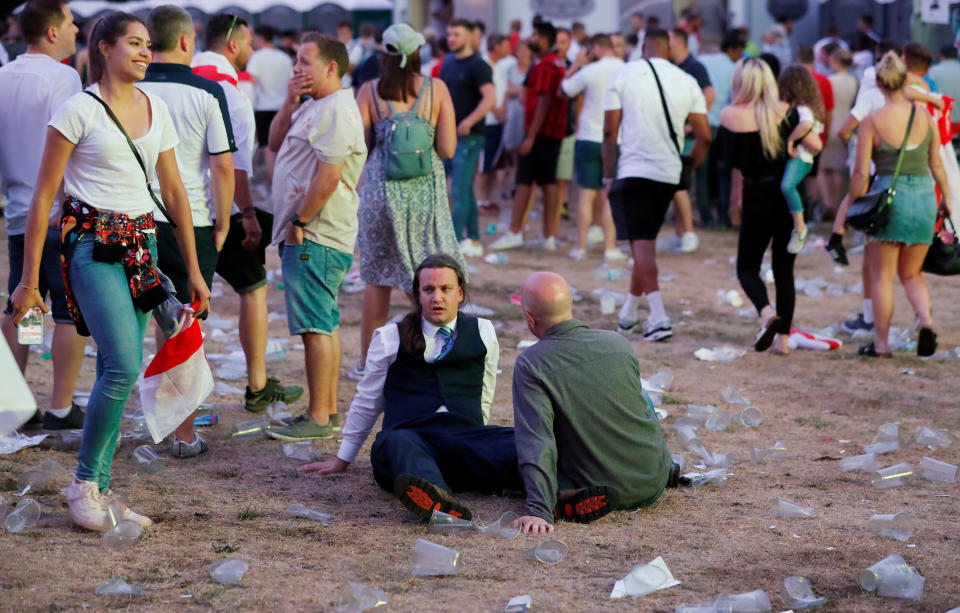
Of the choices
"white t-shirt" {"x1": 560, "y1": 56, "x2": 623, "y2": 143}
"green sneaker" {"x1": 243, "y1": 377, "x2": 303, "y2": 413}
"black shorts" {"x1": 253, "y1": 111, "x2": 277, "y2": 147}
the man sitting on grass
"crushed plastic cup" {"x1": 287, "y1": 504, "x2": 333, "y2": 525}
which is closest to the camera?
the man sitting on grass

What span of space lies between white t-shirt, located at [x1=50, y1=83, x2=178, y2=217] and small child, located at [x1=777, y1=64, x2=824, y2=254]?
14.6ft

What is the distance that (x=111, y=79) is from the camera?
4277 mm

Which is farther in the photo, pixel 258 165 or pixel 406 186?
pixel 258 165

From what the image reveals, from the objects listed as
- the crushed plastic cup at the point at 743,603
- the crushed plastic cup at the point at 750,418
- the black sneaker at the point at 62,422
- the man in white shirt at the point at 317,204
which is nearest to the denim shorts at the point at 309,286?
the man in white shirt at the point at 317,204

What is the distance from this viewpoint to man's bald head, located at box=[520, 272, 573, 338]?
4461 mm

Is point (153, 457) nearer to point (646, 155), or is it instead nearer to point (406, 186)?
point (406, 186)

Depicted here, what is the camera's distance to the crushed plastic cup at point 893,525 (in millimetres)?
4344

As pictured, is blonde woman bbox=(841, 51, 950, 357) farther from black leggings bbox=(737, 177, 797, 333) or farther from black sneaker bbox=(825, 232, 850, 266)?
black leggings bbox=(737, 177, 797, 333)

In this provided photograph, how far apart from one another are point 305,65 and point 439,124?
1.28m

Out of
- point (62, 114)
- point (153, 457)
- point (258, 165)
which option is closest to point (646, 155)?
point (153, 457)

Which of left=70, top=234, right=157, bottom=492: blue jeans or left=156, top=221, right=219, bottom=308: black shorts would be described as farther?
left=156, top=221, right=219, bottom=308: black shorts

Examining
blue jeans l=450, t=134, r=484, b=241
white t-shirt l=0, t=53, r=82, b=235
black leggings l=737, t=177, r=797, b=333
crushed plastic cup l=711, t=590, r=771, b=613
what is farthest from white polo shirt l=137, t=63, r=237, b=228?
blue jeans l=450, t=134, r=484, b=241

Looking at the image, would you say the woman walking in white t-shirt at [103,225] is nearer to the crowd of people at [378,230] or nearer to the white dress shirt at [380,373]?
the crowd of people at [378,230]

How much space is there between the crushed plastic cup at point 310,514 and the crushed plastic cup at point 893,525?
6.57ft
